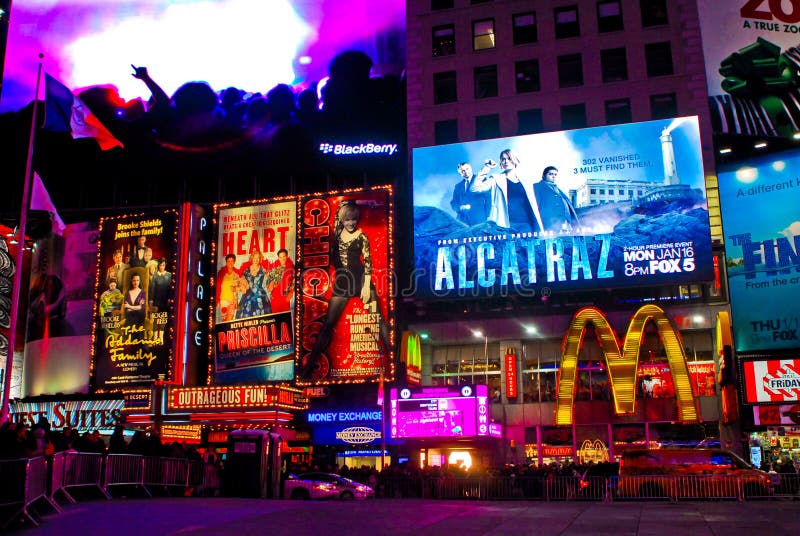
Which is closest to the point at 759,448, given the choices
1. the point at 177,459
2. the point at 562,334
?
the point at 562,334

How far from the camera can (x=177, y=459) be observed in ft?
90.8

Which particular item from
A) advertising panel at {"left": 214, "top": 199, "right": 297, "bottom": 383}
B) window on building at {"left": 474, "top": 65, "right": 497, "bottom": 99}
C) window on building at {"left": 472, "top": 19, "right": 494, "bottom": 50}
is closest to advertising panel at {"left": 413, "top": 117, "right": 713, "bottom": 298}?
window on building at {"left": 474, "top": 65, "right": 497, "bottom": 99}

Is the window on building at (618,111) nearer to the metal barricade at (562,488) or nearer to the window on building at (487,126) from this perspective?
the window on building at (487,126)

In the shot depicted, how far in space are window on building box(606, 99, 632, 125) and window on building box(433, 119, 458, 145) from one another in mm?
8818

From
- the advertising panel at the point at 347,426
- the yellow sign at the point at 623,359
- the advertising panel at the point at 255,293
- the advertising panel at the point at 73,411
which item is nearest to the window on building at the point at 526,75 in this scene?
the yellow sign at the point at 623,359

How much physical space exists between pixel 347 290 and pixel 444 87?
14268 millimetres

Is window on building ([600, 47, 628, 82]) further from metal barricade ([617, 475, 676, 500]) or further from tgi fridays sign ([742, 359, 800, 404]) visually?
metal barricade ([617, 475, 676, 500])

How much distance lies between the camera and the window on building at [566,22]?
159ft

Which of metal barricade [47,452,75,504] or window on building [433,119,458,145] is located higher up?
window on building [433,119,458,145]

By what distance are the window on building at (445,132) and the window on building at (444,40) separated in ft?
14.6

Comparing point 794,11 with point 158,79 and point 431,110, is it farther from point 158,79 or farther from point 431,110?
point 158,79

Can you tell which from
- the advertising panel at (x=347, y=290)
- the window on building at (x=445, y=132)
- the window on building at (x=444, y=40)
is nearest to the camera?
the advertising panel at (x=347, y=290)

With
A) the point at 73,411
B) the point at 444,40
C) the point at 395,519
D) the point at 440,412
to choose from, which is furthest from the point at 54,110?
the point at 395,519

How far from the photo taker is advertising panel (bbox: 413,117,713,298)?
139 feet
